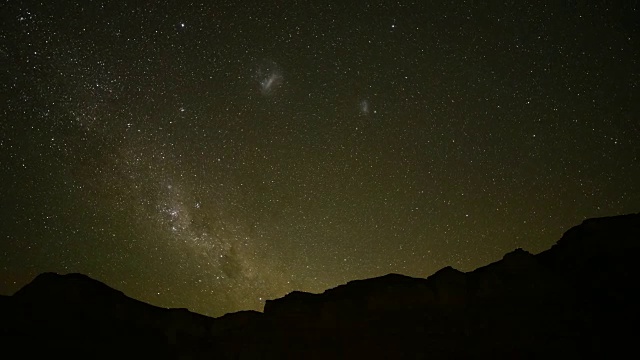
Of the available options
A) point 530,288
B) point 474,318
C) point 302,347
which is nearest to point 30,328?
point 302,347

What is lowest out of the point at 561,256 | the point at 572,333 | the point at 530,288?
the point at 572,333

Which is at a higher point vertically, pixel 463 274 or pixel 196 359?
pixel 463 274

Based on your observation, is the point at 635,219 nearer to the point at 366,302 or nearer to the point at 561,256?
the point at 561,256

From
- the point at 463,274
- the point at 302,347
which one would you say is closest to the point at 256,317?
the point at 302,347

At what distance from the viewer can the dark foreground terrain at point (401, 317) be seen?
719 inches

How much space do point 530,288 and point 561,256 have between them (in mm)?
2698

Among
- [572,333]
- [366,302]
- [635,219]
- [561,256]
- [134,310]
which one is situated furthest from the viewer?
[134,310]

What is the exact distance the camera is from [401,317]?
21453mm

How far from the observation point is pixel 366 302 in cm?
2281

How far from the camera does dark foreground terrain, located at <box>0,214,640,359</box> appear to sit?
1827cm

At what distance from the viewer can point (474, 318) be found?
19.8 m

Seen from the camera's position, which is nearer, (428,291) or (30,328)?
(428,291)

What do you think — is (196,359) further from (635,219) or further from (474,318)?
(635,219)

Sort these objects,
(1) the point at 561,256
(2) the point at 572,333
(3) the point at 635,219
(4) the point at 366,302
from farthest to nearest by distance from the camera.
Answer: (4) the point at 366,302
(1) the point at 561,256
(3) the point at 635,219
(2) the point at 572,333
